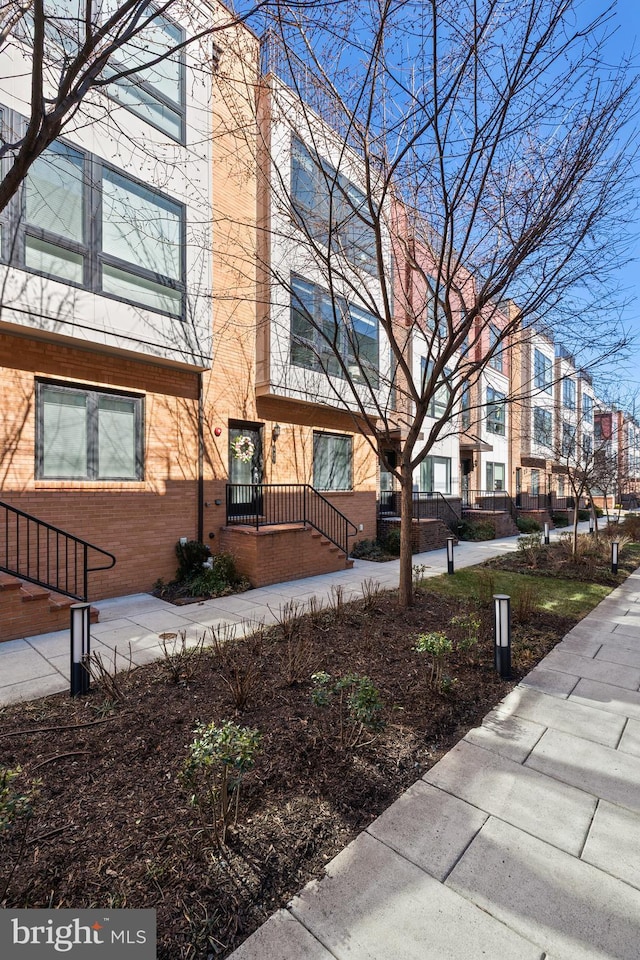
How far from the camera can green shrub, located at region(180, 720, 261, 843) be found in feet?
7.59

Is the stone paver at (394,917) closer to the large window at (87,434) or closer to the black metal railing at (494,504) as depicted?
the large window at (87,434)

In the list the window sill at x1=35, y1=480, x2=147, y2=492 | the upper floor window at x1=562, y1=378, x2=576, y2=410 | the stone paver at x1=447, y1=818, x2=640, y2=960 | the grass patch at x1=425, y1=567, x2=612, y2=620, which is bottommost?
the grass patch at x1=425, y1=567, x2=612, y2=620

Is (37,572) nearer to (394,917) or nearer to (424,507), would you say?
(394,917)

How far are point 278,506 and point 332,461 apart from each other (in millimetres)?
2743

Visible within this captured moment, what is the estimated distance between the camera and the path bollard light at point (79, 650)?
3951 mm

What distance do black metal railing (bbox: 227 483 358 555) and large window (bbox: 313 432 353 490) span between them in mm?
844

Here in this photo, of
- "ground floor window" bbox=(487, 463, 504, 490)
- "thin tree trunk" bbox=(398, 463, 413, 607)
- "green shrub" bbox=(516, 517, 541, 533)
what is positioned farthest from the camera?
"ground floor window" bbox=(487, 463, 504, 490)

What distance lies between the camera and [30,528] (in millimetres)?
6883

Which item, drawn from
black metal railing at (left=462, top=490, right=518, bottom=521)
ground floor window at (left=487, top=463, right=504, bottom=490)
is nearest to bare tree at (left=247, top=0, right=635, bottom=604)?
black metal railing at (left=462, top=490, right=518, bottom=521)

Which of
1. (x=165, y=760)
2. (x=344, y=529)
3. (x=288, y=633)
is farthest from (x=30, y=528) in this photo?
(x=344, y=529)

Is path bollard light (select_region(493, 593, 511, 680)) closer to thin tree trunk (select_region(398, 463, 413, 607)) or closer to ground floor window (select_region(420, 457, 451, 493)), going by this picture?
thin tree trunk (select_region(398, 463, 413, 607))

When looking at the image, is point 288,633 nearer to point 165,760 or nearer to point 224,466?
point 165,760

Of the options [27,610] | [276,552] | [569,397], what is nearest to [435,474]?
[569,397]

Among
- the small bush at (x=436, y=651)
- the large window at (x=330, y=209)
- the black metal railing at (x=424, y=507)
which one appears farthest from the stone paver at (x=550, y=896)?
the black metal railing at (x=424, y=507)
